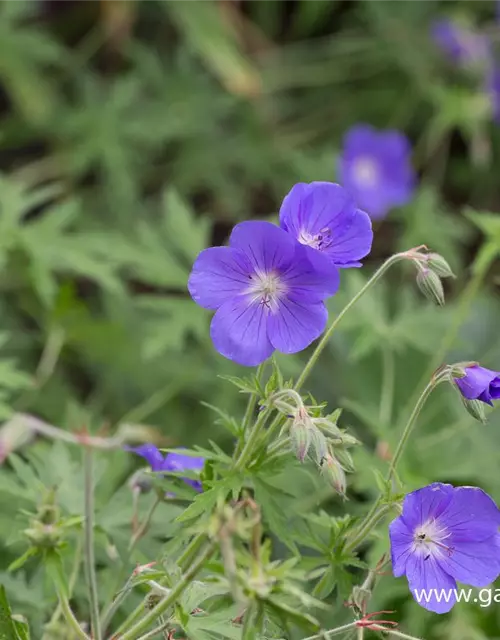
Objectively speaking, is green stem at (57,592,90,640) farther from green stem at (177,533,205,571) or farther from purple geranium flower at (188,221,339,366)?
purple geranium flower at (188,221,339,366)

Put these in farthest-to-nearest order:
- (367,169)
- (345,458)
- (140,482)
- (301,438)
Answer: (367,169), (140,482), (345,458), (301,438)

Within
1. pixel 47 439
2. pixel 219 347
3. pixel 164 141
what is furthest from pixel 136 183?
pixel 219 347

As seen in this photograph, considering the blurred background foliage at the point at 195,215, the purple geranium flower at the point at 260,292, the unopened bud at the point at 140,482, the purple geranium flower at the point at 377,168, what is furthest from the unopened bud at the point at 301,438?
the purple geranium flower at the point at 377,168

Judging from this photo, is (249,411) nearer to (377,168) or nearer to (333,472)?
(333,472)

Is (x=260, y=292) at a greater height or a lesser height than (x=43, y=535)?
greater

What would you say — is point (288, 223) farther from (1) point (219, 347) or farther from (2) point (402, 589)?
(2) point (402, 589)

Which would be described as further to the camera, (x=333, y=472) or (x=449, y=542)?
(x=449, y=542)

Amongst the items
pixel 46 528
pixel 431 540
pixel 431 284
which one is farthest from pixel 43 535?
pixel 431 284
